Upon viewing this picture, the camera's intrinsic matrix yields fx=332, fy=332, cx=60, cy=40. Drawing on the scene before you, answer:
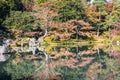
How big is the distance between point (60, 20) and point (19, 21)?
375cm

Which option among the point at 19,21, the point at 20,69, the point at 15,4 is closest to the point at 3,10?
the point at 15,4

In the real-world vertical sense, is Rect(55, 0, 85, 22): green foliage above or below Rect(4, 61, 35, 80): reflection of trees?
above

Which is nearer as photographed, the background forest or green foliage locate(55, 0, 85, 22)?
the background forest

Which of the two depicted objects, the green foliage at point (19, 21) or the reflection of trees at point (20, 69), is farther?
the green foliage at point (19, 21)

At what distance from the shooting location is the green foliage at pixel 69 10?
98.7 ft

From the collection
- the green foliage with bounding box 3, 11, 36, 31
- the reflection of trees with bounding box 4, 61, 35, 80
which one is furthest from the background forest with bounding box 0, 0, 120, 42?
the reflection of trees with bounding box 4, 61, 35, 80

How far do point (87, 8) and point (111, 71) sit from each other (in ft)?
65.4

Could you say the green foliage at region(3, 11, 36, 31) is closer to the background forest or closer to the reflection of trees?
the background forest

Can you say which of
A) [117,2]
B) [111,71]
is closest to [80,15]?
[117,2]

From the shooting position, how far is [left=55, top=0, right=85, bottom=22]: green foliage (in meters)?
30.1

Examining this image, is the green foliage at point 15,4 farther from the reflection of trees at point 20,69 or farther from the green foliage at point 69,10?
the reflection of trees at point 20,69

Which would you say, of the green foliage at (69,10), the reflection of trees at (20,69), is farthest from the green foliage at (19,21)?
the reflection of trees at (20,69)

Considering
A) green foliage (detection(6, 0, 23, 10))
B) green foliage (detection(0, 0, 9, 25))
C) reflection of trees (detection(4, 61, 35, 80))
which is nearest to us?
reflection of trees (detection(4, 61, 35, 80))

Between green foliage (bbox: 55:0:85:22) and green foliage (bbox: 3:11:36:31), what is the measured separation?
2542 mm
